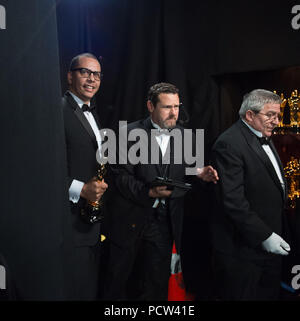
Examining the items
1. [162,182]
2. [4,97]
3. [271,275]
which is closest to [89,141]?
[162,182]

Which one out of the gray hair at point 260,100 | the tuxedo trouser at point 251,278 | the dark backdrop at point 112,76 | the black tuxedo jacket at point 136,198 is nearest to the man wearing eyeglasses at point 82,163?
the black tuxedo jacket at point 136,198

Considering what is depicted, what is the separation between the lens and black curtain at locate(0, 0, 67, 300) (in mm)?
1306

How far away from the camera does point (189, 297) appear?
2.68 m

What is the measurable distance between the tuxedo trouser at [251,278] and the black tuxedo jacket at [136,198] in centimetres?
37

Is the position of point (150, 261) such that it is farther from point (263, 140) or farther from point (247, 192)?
point (263, 140)

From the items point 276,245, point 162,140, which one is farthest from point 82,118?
point 276,245

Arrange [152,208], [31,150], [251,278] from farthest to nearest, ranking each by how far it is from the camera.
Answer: [152,208] < [251,278] < [31,150]

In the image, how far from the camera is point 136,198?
2047 mm

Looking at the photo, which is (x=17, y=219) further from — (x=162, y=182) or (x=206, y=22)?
(x=206, y=22)

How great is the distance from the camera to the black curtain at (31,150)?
1306 mm

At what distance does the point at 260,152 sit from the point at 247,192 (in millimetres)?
252

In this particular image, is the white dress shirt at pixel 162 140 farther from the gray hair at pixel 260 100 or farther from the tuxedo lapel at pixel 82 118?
the gray hair at pixel 260 100

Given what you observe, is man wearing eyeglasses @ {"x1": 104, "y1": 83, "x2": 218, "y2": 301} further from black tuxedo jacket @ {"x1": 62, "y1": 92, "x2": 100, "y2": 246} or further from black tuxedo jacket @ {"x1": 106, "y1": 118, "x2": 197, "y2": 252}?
black tuxedo jacket @ {"x1": 62, "y1": 92, "x2": 100, "y2": 246}

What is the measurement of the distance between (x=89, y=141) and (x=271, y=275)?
1.37 meters
